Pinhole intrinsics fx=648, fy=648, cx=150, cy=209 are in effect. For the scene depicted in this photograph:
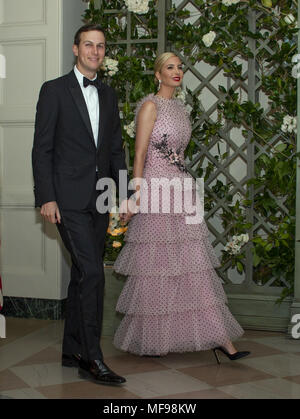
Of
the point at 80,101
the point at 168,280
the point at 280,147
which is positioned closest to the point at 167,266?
the point at 168,280

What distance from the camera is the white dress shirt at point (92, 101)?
115 inches

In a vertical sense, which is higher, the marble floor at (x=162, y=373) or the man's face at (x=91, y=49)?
the man's face at (x=91, y=49)

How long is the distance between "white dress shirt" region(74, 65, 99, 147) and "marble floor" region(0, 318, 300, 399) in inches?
42.5

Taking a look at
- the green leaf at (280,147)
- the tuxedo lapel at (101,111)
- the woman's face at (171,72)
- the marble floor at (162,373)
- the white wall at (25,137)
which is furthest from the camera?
the white wall at (25,137)

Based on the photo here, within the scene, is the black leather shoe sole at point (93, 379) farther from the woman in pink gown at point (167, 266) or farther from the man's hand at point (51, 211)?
the man's hand at point (51, 211)

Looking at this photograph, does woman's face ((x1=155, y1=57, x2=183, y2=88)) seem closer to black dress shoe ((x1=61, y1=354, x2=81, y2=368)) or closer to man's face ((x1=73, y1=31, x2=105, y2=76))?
man's face ((x1=73, y1=31, x2=105, y2=76))

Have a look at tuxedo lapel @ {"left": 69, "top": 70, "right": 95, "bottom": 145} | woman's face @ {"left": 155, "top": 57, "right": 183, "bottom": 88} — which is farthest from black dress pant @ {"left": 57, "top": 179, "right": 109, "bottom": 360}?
woman's face @ {"left": 155, "top": 57, "right": 183, "bottom": 88}

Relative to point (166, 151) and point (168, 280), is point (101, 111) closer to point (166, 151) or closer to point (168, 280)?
point (166, 151)

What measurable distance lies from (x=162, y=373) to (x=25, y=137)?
1894 millimetres

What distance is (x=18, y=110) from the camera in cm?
416

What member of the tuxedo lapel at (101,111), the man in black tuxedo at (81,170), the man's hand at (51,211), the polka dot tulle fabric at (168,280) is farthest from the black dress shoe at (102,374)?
the tuxedo lapel at (101,111)

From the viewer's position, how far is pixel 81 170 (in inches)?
111

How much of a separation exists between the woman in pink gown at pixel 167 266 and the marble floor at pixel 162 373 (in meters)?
0.10
